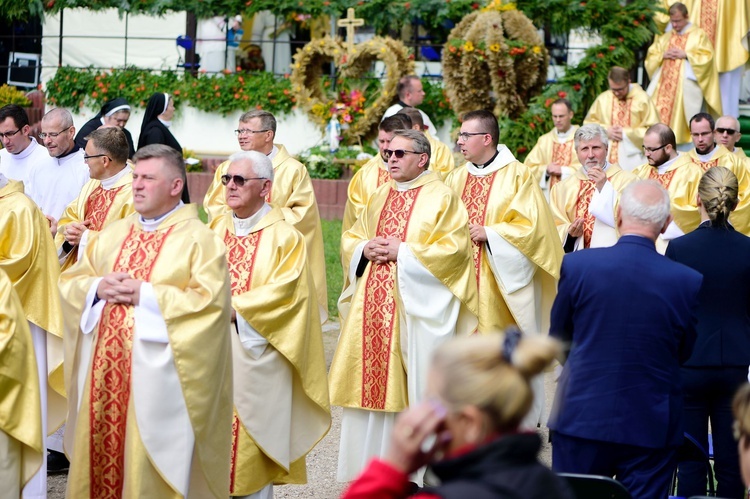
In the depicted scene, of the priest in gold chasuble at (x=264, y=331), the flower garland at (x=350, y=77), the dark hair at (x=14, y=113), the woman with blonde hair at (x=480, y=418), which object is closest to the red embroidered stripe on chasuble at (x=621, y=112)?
the flower garland at (x=350, y=77)

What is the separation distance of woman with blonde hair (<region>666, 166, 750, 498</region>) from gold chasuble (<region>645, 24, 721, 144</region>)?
344 inches

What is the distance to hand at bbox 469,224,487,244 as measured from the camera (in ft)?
23.3

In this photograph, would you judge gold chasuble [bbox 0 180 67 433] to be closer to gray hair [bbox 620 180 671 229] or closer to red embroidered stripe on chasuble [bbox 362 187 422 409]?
red embroidered stripe on chasuble [bbox 362 187 422 409]

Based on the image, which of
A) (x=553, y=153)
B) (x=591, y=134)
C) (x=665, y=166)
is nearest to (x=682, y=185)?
(x=665, y=166)

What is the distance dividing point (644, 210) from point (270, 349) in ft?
6.74

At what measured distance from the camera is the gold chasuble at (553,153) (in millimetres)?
11422

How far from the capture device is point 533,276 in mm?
7383

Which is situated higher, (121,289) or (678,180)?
(678,180)

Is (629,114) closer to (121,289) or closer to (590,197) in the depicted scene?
(590,197)

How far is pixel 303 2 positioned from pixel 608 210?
8.41 m

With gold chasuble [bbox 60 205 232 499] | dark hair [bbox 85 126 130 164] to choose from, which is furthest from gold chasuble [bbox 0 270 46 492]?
dark hair [bbox 85 126 130 164]

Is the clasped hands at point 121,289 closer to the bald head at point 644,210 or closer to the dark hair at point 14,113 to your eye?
the bald head at point 644,210

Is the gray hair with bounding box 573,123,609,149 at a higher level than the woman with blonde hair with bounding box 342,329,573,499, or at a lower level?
higher

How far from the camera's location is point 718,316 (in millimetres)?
4941
